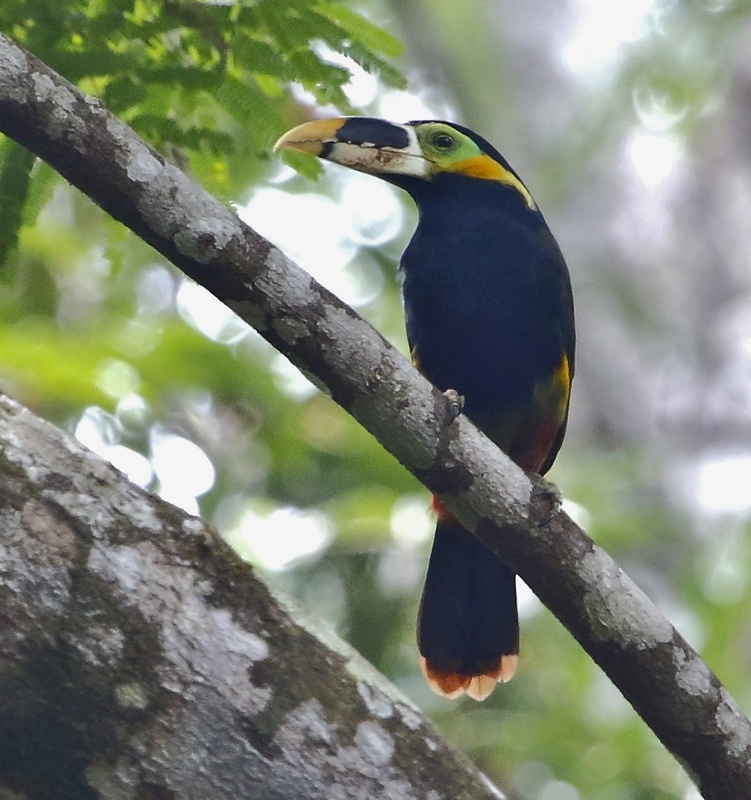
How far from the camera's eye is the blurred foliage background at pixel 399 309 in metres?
2.71

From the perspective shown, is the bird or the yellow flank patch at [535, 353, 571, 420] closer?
the bird

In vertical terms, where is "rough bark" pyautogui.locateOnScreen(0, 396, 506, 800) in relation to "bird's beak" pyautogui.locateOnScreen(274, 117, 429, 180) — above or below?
below

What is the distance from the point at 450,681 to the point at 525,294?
107 centimetres

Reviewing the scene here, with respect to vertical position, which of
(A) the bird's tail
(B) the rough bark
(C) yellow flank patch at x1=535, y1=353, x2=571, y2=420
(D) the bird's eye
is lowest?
(B) the rough bark

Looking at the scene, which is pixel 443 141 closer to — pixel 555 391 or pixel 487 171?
pixel 487 171

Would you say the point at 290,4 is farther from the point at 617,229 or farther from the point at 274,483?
the point at 617,229

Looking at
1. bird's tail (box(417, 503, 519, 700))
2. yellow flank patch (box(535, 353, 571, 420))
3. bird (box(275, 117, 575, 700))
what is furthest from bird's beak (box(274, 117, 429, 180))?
bird's tail (box(417, 503, 519, 700))

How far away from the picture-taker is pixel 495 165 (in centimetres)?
374

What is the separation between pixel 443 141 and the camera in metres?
3.65

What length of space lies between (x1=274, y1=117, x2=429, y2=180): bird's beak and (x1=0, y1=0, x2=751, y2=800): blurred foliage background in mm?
96

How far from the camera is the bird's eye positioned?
3634 millimetres

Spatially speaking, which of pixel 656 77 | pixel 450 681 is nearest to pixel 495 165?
pixel 450 681

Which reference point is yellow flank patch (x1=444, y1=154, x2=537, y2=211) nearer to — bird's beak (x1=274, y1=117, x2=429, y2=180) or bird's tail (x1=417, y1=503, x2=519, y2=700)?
bird's beak (x1=274, y1=117, x2=429, y2=180)

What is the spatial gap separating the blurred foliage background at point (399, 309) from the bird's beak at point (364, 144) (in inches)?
3.8
